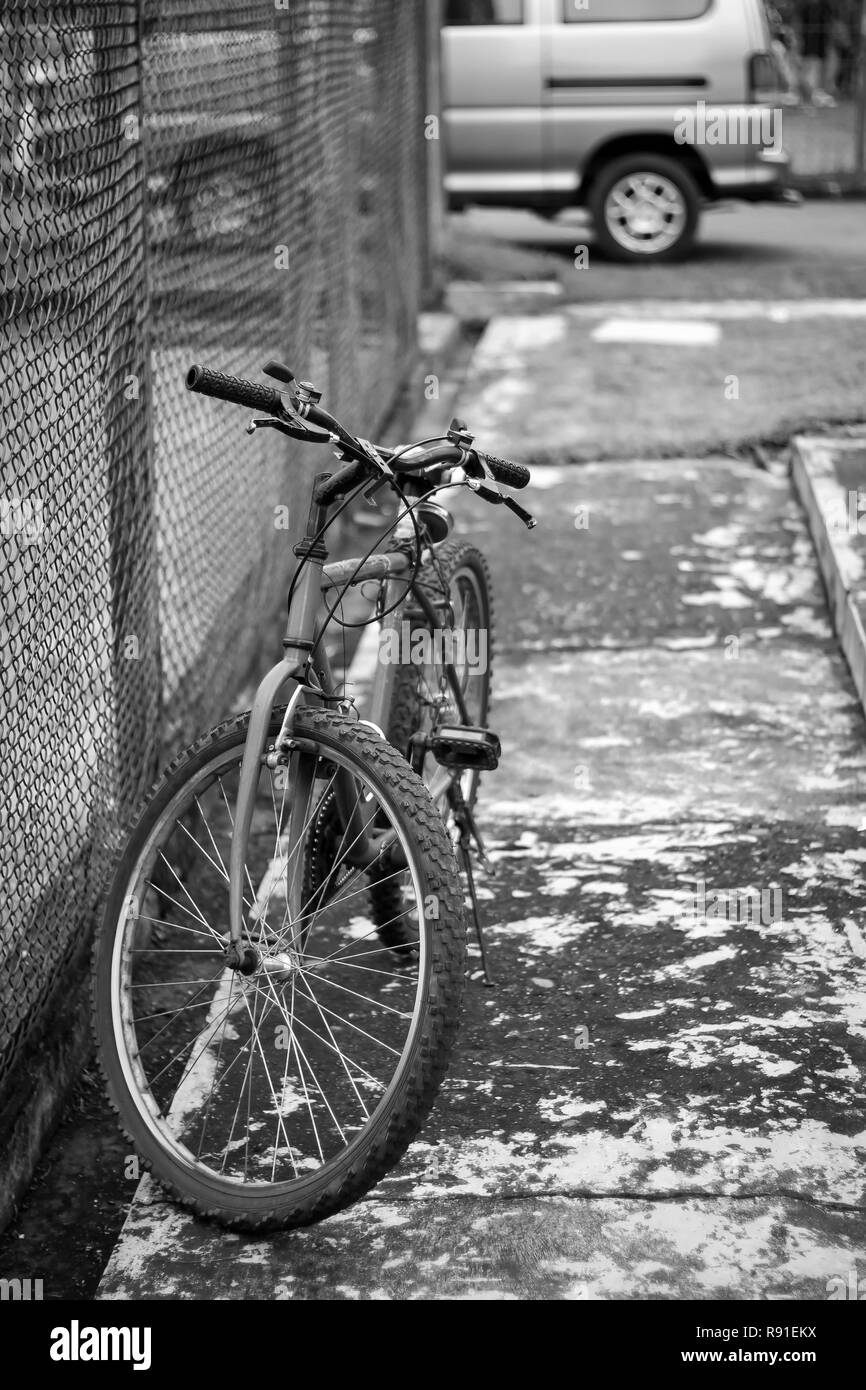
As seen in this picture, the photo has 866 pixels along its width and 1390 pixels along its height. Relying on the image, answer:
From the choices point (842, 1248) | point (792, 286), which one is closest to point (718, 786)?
point (842, 1248)

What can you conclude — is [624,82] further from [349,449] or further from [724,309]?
[349,449]

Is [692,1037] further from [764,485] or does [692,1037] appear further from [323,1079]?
[764,485]

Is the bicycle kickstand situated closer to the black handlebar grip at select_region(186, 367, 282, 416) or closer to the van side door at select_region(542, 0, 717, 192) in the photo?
the black handlebar grip at select_region(186, 367, 282, 416)

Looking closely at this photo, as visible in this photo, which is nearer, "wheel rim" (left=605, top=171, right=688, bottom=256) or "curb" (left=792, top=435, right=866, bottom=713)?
"curb" (left=792, top=435, right=866, bottom=713)

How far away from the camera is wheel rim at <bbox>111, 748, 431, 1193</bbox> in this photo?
2.82m

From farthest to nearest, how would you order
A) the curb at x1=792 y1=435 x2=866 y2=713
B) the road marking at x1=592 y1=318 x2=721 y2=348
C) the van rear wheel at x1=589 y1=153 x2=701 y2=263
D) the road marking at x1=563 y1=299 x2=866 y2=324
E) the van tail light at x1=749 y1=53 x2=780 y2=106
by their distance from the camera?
the van rear wheel at x1=589 y1=153 x2=701 y2=263 → the van tail light at x1=749 y1=53 x2=780 y2=106 → the road marking at x1=563 y1=299 x2=866 y2=324 → the road marking at x1=592 y1=318 x2=721 y2=348 → the curb at x1=792 y1=435 x2=866 y2=713

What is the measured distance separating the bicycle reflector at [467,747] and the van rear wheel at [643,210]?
9.94 m

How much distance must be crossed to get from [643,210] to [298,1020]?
34.3 feet

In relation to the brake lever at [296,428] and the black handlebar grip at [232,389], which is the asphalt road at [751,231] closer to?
the brake lever at [296,428]

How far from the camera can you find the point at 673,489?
702 cm

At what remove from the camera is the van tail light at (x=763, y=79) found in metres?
12.2

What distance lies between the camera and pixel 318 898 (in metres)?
3.04

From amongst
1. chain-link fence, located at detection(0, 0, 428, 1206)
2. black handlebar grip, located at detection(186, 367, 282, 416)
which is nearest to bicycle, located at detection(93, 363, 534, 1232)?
black handlebar grip, located at detection(186, 367, 282, 416)

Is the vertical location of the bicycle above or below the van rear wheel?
below
